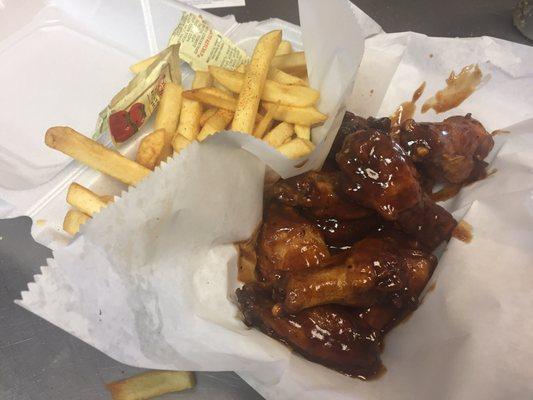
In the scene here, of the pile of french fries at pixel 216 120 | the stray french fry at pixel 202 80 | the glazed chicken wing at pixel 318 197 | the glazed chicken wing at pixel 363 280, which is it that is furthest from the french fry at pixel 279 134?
the glazed chicken wing at pixel 363 280

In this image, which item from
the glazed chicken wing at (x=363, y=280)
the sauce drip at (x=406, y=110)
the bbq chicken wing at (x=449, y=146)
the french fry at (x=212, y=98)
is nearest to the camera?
the glazed chicken wing at (x=363, y=280)

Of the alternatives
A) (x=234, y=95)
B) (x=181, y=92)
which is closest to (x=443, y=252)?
(x=234, y=95)

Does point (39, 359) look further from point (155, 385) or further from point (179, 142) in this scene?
point (179, 142)

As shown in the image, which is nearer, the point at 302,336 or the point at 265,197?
the point at 302,336

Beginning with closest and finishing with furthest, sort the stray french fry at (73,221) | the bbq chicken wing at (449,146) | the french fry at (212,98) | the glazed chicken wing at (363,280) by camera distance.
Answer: the glazed chicken wing at (363,280) < the stray french fry at (73,221) < the bbq chicken wing at (449,146) < the french fry at (212,98)

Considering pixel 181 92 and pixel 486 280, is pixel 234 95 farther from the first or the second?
pixel 486 280

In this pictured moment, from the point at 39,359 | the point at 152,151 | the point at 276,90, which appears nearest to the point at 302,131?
the point at 276,90

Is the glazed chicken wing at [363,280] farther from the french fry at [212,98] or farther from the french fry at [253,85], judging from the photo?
the french fry at [212,98]

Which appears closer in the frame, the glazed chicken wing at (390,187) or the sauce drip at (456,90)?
the glazed chicken wing at (390,187)
